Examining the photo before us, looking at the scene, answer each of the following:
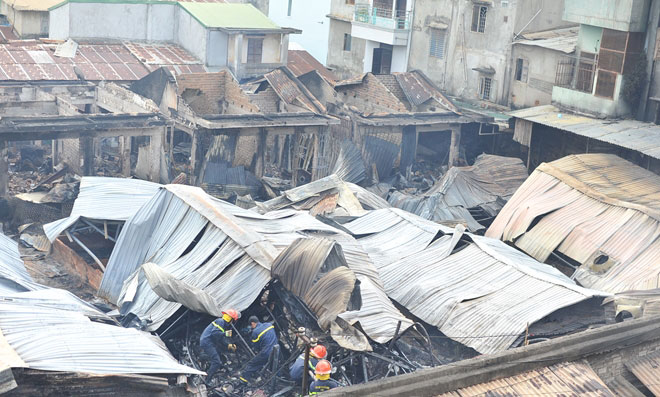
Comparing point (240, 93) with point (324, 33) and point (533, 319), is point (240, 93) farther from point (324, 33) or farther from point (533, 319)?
point (324, 33)

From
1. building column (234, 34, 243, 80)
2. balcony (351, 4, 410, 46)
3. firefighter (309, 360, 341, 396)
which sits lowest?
firefighter (309, 360, 341, 396)

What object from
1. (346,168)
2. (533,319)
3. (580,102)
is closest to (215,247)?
(533,319)

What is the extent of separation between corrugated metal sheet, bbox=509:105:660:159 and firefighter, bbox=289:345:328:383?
13452mm

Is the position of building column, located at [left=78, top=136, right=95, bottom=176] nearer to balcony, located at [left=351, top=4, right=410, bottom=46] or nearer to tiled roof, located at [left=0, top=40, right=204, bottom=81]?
tiled roof, located at [left=0, top=40, right=204, bottom=81]

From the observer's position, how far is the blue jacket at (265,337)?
46.1 ft

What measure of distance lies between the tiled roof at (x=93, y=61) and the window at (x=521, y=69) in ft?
39.4

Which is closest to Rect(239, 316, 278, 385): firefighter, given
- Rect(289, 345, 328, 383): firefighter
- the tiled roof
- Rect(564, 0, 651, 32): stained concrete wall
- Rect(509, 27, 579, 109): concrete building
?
Rect(289, 345, 328, 383): firefighter

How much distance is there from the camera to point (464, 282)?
17.5 meters

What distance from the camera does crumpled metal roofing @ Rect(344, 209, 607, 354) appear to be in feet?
51.3

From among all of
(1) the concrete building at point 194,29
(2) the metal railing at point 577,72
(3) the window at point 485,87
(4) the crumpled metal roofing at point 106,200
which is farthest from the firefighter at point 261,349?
(3) the window at point 485,87

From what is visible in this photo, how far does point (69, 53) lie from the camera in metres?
32.1

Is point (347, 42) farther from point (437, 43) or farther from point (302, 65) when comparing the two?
point (437, 43)

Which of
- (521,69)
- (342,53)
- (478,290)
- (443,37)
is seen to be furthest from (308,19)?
(478,290)

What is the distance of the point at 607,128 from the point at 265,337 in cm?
1545
